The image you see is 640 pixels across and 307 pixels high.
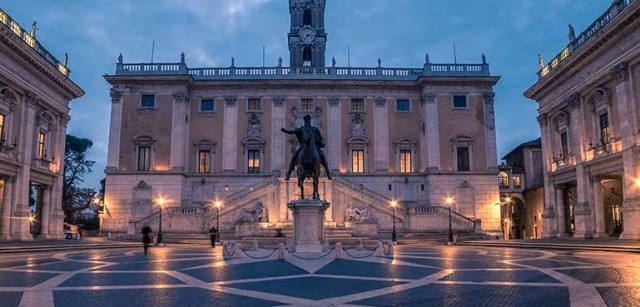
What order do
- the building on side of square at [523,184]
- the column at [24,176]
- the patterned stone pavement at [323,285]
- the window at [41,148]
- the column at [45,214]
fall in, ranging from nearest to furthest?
the patterned stone pavement at [323,285] → the column at [24,176] → the window at [41,148] → the column at [45,214] → the building on side of square at [523,184]

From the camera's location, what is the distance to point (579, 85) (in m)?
33.5

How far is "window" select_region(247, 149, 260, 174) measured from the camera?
47.8 m

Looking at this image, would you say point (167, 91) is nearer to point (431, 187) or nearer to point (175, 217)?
point (175, 217)

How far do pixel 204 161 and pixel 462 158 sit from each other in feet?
84.8

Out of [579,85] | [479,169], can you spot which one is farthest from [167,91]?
[579,85]

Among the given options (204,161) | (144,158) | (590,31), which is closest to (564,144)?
(590,31)

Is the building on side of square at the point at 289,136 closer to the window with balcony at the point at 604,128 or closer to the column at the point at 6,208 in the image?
the column at the point at 6,208

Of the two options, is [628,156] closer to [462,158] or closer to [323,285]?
[462,158]

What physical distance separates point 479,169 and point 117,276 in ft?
133

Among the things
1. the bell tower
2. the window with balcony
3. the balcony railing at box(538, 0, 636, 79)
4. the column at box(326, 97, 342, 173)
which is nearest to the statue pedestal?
the balcony railing at box(538, 0, 636, 79)

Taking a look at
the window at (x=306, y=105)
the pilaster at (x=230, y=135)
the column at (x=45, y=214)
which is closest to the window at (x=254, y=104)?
the pilaster at (x=230, y=135)

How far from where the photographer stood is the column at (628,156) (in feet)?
88.3

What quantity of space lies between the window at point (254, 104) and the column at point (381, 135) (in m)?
11.8

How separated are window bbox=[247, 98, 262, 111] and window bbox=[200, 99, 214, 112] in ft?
12.5
